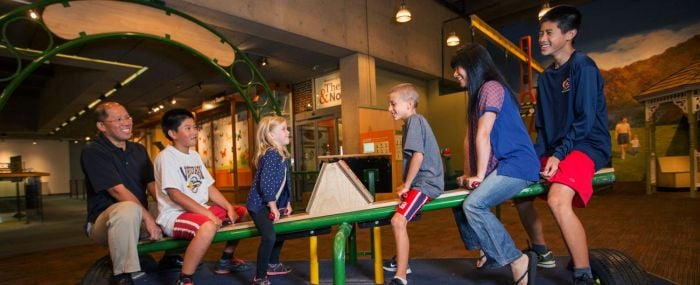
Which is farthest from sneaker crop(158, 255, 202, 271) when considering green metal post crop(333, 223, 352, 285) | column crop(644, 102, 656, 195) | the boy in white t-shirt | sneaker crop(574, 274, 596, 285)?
column crop(644, 102, 656, 195)

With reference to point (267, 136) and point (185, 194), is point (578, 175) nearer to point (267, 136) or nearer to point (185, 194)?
point (267, 136)

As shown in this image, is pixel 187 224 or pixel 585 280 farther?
pixel 187 224

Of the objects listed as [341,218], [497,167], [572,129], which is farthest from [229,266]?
[572,129]

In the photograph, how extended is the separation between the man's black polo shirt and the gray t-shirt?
1.77 m

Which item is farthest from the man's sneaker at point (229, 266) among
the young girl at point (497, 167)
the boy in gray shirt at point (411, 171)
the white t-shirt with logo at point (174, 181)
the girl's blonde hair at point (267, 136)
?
the young girl at point (497, 167)

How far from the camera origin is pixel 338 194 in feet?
7.31

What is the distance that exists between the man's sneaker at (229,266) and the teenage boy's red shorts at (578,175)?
7.02 ft

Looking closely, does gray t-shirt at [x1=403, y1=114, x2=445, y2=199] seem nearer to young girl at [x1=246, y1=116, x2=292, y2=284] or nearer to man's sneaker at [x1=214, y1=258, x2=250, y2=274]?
young girl at [x1=246, y1=116, x2=292, y2=284]

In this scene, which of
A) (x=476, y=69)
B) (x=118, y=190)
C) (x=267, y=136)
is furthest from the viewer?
(x=267, y=136)

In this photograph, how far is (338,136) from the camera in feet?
29.8

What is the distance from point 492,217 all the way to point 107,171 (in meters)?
2.23

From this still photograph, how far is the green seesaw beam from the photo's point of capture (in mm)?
2082

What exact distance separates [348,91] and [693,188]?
656cm

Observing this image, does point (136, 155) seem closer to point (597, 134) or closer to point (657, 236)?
point (597, 134)
